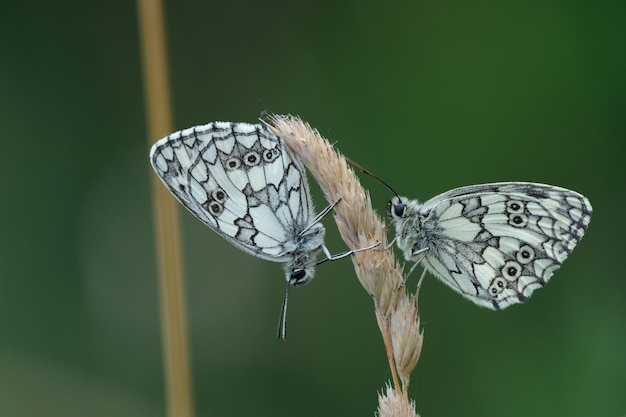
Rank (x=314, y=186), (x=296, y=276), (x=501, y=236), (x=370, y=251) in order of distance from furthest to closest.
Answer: (x=314, y=186)
(x=501, y=236)
(x=296, y=276)
(x=370, y=251)

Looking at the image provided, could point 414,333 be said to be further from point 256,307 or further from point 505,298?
point 256,307

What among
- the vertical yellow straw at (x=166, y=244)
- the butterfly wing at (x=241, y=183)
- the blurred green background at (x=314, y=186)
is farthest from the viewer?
the blurred green background at (x=314, y=186)

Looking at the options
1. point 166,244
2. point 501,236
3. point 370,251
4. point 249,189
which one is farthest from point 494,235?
point 166,244

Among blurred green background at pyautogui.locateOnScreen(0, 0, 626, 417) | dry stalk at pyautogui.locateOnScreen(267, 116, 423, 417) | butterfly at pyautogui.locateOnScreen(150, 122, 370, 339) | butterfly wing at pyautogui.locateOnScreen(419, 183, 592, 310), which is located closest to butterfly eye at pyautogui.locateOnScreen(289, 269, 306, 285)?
butterfly at pyautogui.locateOnScreen(150, 122, 370, 339)

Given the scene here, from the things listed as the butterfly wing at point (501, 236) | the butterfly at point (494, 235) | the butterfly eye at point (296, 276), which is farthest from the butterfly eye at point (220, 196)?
the butterfly wing at point (501, 236)

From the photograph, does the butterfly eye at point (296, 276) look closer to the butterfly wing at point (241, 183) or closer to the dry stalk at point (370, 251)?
the butterfly wing at point (241, 183)

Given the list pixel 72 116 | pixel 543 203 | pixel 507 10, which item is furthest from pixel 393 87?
pixel 72 116

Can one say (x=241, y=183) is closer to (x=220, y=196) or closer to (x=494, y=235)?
(x=220, y=196)
